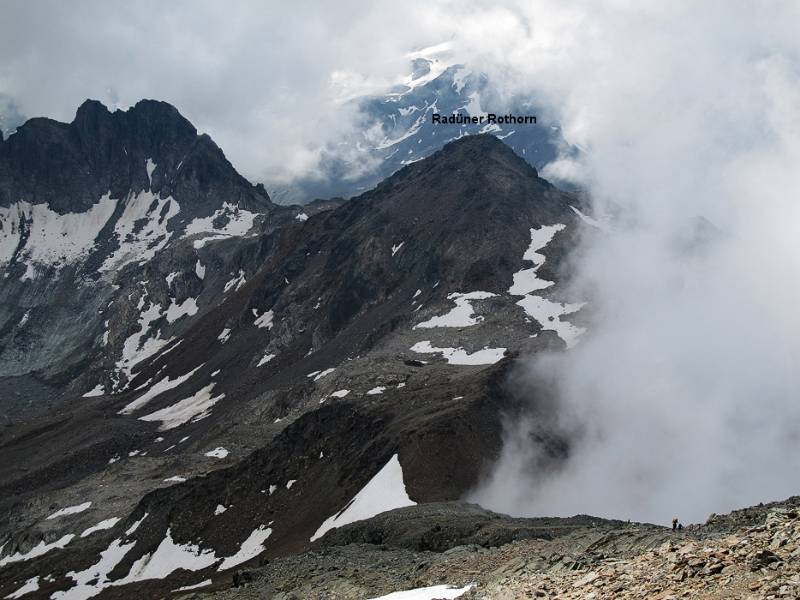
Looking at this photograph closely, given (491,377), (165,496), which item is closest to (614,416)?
(491,377)

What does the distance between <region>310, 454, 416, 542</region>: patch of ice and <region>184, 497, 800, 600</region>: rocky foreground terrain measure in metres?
11.4

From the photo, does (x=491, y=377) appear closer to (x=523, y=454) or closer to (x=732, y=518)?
(x=523, y=454)

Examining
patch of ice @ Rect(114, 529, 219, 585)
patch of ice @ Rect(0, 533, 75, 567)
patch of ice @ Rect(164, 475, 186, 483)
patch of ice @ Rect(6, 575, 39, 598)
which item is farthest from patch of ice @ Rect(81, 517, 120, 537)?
patch of ice @ Rect(114, 529, 219, 585)

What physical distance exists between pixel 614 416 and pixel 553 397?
317 inches

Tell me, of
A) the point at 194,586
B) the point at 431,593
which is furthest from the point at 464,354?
the point at 431,593

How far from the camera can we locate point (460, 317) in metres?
158

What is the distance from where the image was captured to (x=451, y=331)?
152m

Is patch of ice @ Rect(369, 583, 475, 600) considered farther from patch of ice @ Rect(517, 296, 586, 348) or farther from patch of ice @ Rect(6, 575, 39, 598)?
patch of ice @ Rect(517, 296, 586, 348)

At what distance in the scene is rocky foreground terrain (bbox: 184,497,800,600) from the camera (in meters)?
22.9

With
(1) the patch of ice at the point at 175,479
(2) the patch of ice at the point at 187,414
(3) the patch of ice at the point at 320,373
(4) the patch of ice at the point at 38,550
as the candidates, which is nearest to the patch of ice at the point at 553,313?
(3) the patch of ice at the point at 320,373

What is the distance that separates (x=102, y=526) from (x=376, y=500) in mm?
54373

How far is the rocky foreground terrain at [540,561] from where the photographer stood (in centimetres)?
2288

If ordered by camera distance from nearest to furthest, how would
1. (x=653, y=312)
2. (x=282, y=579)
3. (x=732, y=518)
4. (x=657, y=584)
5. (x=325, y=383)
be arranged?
1. (x=657, y=584)
2. (x=732, y=518)
3. (x=282, y=579)
4. (x=325, y=383)
5. (x=653, y=312)

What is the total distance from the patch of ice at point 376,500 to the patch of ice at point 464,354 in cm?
4522
